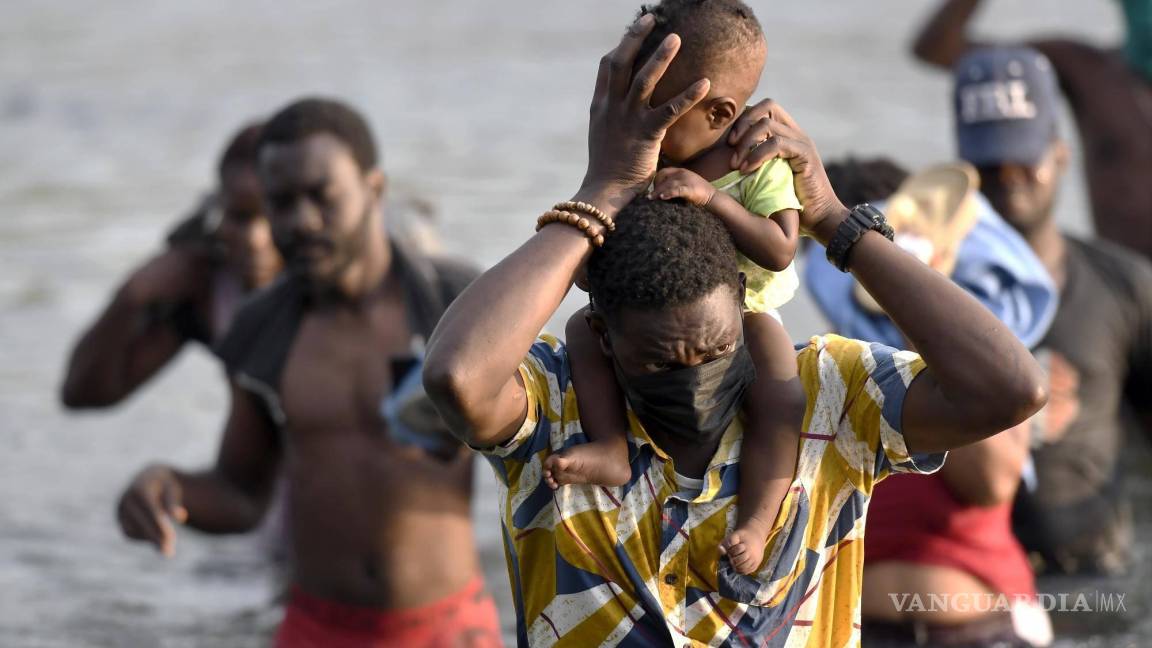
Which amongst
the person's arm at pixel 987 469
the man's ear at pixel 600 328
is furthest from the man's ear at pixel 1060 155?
the man's ear at pixel 600 328

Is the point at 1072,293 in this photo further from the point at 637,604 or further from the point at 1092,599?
the point at 637,604

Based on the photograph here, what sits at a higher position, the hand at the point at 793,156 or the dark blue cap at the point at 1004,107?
the hand at the point at 793,156

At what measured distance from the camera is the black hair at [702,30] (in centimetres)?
273

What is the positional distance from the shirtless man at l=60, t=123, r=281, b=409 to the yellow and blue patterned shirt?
3.19 meters

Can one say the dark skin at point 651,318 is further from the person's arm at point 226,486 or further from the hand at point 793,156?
A: the person's arm at point 226,486

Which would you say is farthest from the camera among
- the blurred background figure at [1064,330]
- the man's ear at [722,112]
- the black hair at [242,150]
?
the black hair at [242,150]

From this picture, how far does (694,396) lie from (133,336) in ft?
11.9

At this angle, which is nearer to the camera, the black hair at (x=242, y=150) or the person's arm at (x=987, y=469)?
the person's arm at (x=987, y=469)

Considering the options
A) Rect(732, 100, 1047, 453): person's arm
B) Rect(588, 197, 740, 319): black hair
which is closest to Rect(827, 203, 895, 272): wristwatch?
Result: Rect(732, 100, 1047, 453): person's arm

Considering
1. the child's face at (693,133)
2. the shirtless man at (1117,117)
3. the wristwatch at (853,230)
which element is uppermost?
the child's face at (693,133)

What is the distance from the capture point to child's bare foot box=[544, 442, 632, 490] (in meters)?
2.77

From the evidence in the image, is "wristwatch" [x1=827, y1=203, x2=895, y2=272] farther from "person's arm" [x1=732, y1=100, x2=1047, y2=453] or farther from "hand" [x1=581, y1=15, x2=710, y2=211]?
"hand" [x1=581, y1=15, x2=710, y2=211]

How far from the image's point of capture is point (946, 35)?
26.6 ft

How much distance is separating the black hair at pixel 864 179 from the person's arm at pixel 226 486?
5.68 ft
